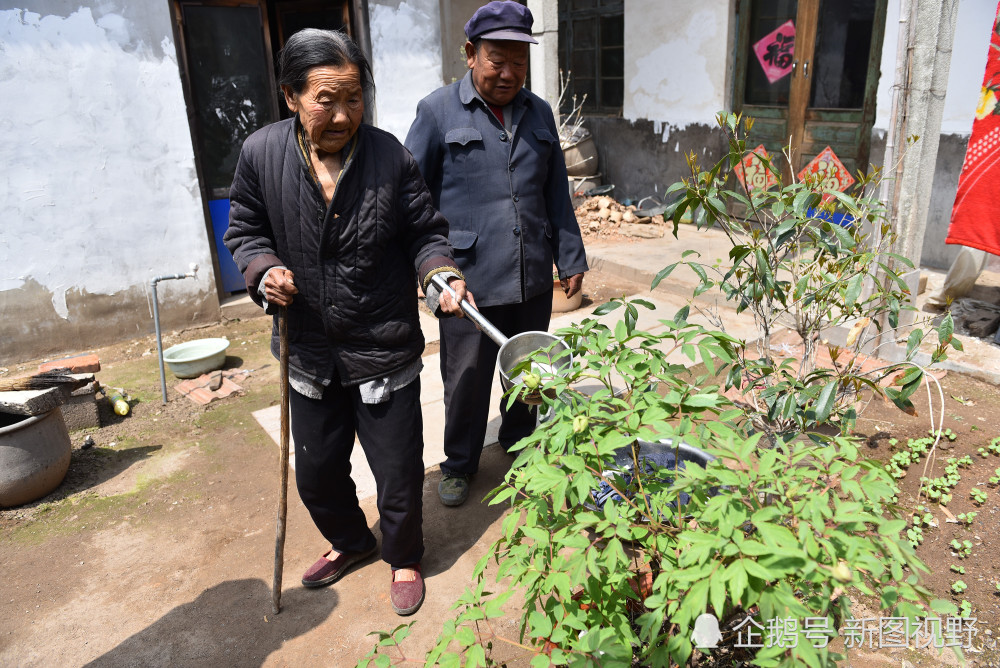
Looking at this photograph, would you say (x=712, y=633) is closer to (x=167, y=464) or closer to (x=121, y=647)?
(x=121, y=647)

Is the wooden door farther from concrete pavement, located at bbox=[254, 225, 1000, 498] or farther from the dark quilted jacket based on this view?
the dark quilted jacket

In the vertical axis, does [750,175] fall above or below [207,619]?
above

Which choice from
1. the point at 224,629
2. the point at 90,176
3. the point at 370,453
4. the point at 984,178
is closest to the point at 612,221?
the point at 984,178

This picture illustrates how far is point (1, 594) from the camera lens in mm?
2998

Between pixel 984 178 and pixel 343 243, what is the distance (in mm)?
4527

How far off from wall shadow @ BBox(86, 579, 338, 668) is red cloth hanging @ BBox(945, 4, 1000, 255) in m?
4.78

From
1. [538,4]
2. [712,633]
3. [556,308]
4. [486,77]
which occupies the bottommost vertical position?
[556,308]

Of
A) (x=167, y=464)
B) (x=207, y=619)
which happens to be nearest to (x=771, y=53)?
(x=167, y=464)

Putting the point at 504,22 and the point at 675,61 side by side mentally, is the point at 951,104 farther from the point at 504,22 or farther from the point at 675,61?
the point at 504,22

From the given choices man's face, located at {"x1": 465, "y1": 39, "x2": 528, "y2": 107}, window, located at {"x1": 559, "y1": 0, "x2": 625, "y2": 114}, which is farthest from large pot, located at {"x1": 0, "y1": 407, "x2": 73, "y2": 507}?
window, located at {"x1": 559, "y1": 0, "x2": 625, "y2": 114}

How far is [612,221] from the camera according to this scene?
27.7 feet

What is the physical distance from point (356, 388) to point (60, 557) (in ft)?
5.87

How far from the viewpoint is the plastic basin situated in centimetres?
496

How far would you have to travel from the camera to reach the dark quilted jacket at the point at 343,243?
2.38 metres
